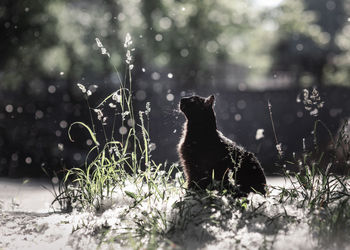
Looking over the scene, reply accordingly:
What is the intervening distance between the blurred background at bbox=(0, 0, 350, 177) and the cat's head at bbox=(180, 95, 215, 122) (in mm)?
652

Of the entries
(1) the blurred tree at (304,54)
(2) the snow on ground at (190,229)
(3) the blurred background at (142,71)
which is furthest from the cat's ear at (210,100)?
(1) the blurred tree at (304,54)

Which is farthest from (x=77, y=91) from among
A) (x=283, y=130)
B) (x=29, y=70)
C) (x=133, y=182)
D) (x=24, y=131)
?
(x=133, y=182)

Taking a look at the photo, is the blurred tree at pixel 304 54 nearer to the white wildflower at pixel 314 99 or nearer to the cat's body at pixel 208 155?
the white wildflower at pixel 314 99

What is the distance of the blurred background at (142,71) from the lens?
32.2ft

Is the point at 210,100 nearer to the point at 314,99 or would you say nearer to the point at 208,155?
the point at 208,155

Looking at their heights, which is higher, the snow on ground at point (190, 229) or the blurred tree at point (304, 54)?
the blurred tree at point (304, 54)

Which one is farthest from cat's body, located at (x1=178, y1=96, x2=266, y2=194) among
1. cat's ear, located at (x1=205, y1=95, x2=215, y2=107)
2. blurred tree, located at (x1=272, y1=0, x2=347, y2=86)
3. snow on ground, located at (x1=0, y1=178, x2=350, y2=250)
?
blurred tree, located at (x1=272, y1=0, x2=347, y2=86)

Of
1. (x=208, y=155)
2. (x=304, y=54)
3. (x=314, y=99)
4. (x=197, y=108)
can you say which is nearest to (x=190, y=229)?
(x=208, y=155)

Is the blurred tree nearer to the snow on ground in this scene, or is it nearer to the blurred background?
the blurred background

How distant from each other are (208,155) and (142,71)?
469 inches

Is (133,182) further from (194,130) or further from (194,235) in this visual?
(194,235)

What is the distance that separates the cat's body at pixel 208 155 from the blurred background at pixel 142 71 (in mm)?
671

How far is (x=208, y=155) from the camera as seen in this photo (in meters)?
3.32

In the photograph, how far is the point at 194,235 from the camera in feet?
8.76
